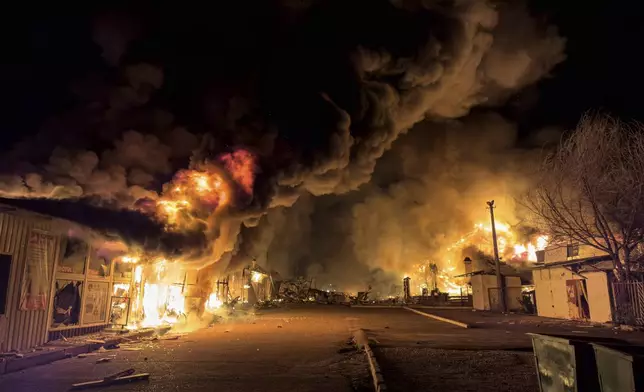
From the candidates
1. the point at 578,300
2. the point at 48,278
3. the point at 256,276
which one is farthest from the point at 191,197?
the point at 256,276

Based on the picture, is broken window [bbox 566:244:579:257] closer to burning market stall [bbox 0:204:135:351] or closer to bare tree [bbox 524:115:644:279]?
bare tree [bbox 524:115:644:279]

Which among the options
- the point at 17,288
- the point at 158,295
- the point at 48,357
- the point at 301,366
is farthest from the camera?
the point at 158,295

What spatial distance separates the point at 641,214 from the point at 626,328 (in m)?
5.85

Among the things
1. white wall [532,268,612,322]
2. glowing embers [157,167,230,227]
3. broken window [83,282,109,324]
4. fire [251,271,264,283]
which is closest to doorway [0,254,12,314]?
broken window [83,282,109,324]

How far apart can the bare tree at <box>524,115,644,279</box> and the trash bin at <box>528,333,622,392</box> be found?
19.2 meters

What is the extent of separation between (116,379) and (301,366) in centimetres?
436

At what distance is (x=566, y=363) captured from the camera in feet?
19.1

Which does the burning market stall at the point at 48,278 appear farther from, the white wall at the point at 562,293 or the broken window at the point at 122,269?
the white wall at the point at 562,293

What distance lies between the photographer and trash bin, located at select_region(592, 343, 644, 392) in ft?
15.5

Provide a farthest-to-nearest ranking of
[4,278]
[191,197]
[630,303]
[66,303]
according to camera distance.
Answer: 1. [630,303]
2. [191,197]
3. [66,303]
4. [4,278]

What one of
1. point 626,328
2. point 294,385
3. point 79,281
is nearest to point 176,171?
point 79,281

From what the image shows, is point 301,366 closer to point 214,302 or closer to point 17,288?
point 17,288

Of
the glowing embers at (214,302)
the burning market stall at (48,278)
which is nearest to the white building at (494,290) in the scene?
the glowing embers at (214,302)

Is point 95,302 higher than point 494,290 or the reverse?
the reverse
